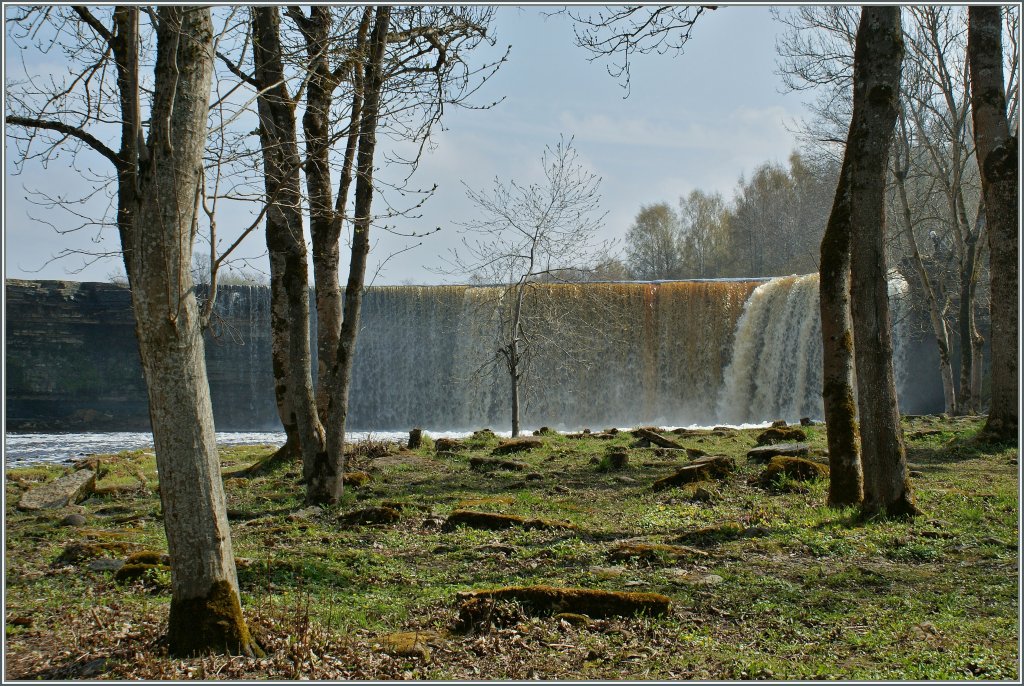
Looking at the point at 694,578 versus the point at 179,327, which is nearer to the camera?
the point at 179,327

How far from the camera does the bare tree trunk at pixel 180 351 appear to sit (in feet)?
11.9

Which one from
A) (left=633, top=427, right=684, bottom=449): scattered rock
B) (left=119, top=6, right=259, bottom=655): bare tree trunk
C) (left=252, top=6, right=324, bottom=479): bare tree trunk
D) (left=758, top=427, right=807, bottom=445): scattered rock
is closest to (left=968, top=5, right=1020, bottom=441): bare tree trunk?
(left=758, top=427, right=807, bottom=445): scattered rock

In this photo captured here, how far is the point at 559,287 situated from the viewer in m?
24.8

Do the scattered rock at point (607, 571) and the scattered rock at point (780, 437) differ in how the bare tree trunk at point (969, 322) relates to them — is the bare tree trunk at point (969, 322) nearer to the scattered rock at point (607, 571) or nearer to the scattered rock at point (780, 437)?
the scattered rock at point (780, 437)

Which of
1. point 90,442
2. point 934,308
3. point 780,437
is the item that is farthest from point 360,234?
point 90,442

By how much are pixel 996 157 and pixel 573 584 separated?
8.37m

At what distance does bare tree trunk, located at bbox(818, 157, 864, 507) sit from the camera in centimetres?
711

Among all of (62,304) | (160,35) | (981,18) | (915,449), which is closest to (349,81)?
(160,35)

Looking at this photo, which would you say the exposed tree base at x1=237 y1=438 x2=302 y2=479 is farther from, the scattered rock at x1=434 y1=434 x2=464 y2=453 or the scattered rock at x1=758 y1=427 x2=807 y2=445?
the scattered rock at x1=758 y1=427 x2=807 y2=445

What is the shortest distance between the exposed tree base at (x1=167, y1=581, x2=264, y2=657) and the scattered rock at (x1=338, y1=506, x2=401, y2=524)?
3.66 m

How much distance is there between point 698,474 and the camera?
9.19 m

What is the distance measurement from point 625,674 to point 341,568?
266cm

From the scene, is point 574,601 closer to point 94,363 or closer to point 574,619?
point 574,619

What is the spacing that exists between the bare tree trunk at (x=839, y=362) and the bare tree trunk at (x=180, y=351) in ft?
17.5
